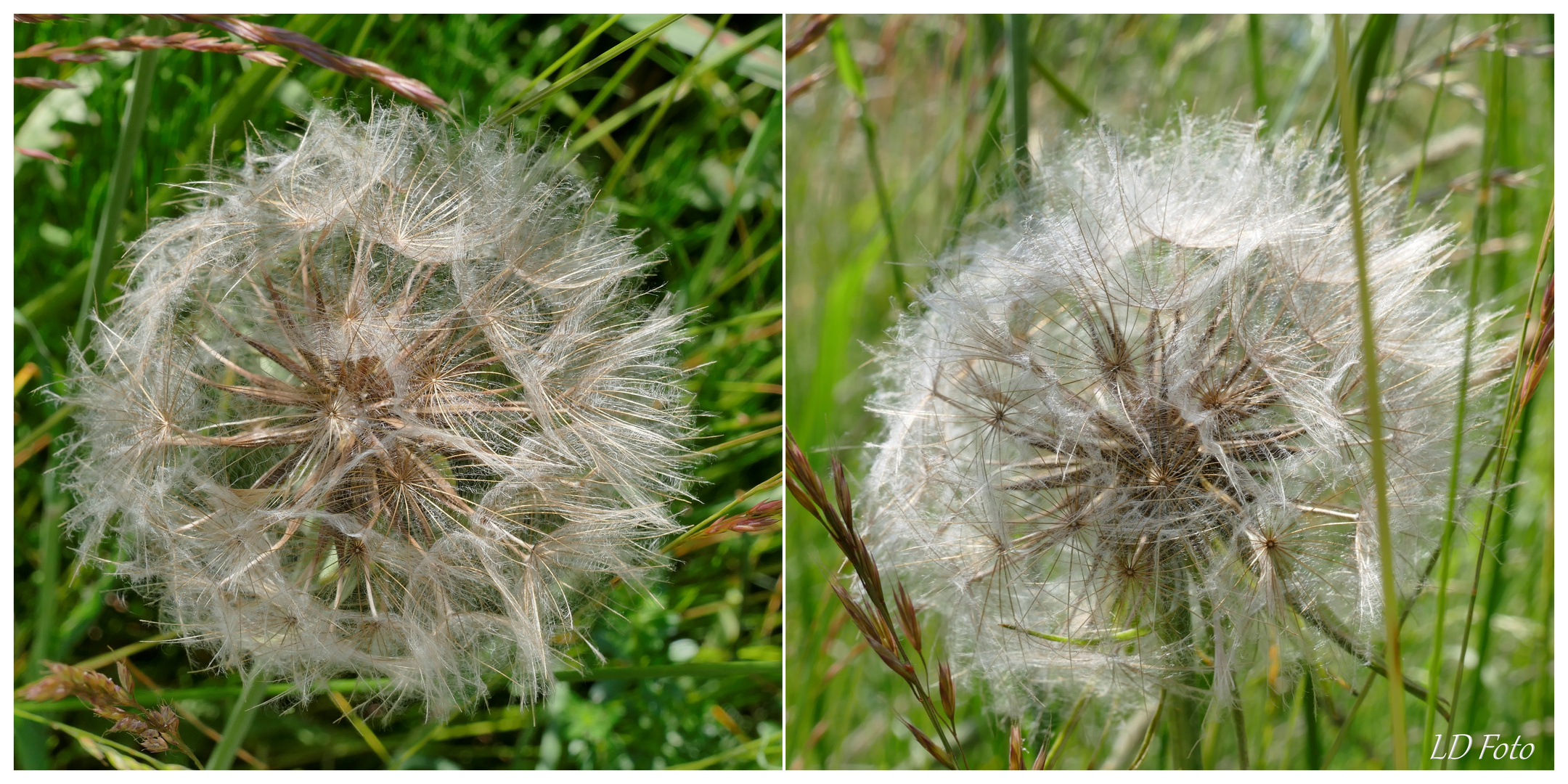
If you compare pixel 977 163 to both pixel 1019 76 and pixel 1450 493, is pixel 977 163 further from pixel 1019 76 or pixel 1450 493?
pixel 1450 493

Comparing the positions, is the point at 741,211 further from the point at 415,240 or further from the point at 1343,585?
the point at 1343,585

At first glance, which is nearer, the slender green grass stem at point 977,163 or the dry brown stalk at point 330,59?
the dry brown stalk at point 330,59

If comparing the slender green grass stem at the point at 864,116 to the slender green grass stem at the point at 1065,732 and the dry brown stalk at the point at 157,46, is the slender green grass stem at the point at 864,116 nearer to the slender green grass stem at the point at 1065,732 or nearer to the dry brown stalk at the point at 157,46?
the slender green grass stem at the point at 1065,732

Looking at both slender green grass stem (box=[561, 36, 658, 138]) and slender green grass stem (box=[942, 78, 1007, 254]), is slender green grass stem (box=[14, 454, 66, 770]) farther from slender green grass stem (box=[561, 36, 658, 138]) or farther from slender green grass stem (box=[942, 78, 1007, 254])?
slender green grass stem (box=[942, 78, 1007, 254])

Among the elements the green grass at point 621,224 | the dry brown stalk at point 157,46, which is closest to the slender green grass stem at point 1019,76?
the green grass at point 621,224

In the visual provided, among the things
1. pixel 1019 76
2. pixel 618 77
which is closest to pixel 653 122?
pixel 618 77
